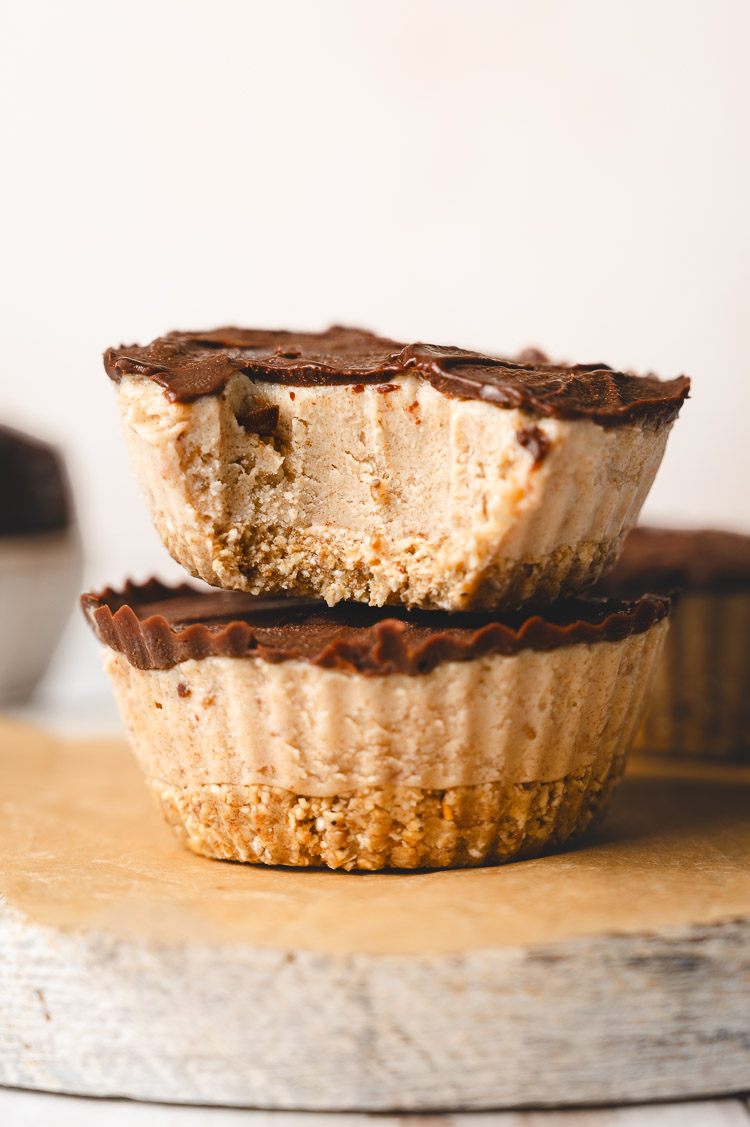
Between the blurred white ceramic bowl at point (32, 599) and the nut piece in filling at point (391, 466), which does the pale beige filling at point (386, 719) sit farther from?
the blurred white ceramic bowl at point (32, 599)

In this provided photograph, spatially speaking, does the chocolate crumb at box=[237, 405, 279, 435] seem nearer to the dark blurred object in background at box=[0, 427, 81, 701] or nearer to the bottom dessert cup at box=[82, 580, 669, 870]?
the bottom dessert cup at box=[82, 580, 669, 870]

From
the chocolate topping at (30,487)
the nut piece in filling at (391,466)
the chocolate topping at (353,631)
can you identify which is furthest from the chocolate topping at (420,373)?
the chocolate topping at (30,487)

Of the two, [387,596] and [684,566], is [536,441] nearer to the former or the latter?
[387,596]

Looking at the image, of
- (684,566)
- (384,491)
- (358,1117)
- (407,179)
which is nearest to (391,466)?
(384,491)

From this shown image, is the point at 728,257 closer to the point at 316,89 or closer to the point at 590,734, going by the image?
the point at 316,89

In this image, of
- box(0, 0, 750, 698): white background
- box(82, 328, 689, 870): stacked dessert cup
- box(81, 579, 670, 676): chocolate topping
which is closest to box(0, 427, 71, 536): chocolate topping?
box(0, 0, 750, 698): white background

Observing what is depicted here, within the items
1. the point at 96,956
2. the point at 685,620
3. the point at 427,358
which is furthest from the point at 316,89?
the point at 96,956
